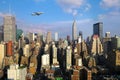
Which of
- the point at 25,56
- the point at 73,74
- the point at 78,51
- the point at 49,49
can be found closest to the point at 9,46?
the point at 25,56

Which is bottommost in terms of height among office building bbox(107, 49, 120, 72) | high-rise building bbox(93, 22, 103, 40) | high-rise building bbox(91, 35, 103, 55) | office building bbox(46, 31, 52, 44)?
office building bbox(107, 49, 120, 72)

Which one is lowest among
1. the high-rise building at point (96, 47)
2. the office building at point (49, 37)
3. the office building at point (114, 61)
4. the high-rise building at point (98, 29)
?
the office building at point (114, 61)

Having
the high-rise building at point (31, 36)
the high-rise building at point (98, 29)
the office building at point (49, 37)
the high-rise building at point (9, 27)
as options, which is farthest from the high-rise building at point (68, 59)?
the high-rise building at point (98, 29)

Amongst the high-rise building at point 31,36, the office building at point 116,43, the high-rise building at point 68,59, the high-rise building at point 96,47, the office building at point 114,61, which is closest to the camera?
the office building at point 114,61

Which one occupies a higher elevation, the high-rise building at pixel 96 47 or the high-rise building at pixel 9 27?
the high-rise building at pixel 9 27

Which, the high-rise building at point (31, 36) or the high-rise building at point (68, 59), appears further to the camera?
the high-rise building at point (31, 36)

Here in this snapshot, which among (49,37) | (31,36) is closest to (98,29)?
(49,37)

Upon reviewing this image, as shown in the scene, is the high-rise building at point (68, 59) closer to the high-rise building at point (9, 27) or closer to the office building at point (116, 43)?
the office building at point (116, 43)

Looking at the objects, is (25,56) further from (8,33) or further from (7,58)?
(8,33)

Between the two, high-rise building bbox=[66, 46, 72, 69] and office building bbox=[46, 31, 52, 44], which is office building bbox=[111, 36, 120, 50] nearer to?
high-rise building bbox=[66, 46, 72, 69]

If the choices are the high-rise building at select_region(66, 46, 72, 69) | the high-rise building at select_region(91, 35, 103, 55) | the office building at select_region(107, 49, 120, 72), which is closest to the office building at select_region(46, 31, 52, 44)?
the high-rise building at select_region(91, 35, 103, 55)

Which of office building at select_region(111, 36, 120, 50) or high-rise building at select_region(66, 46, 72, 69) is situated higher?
office building at select_region(111, 36, 120, 50)
